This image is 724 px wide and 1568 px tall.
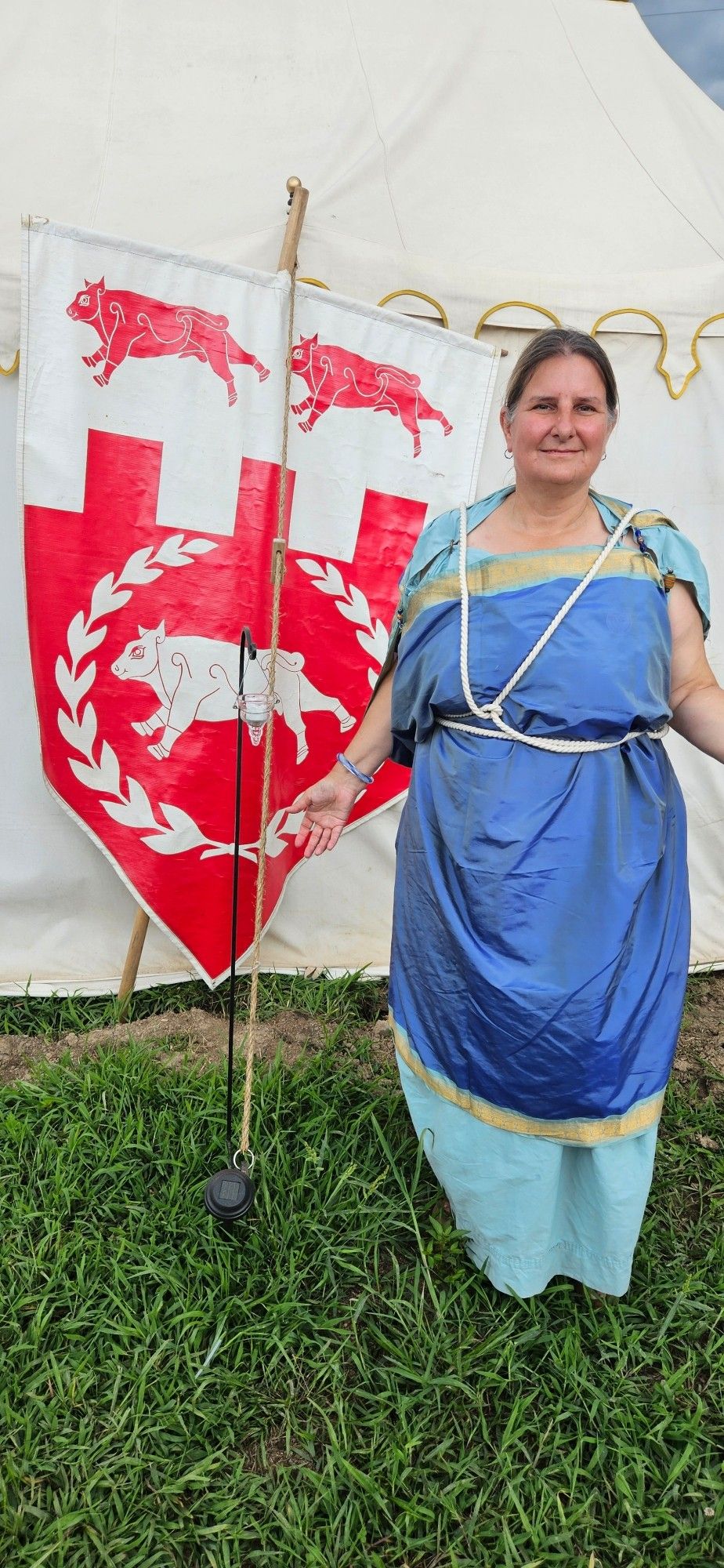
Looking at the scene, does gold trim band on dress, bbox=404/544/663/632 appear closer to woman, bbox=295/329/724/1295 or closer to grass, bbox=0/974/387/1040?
woman, bbox=295/329/724/1295

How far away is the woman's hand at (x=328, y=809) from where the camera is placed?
1805 millimetres

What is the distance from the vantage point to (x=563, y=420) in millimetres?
1455

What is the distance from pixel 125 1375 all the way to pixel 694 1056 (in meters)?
1.70

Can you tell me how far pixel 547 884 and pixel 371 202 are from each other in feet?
6.38

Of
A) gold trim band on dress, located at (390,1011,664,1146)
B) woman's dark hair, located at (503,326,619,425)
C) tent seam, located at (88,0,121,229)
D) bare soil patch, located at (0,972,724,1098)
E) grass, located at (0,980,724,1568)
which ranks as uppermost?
tent seam, located at (88,0,121,229)

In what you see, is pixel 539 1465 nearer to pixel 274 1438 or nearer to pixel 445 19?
pixel 274 1438

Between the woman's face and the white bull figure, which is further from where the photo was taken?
the white bull figure

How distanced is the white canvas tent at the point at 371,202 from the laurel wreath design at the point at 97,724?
0.29 m

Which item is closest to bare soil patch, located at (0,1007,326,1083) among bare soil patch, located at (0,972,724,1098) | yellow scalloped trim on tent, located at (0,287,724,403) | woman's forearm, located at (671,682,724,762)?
bare soil patch, located at (0,972,724,1098)

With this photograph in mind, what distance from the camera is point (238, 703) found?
1.58 metres

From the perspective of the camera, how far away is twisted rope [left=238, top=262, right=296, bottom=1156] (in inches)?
68.9

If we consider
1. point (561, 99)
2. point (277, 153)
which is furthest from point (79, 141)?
point (561, 99)

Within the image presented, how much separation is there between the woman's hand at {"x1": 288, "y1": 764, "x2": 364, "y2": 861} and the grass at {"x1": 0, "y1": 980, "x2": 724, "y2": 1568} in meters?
0.73

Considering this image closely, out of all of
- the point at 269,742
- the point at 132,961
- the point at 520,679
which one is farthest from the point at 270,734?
the point at 132,961
